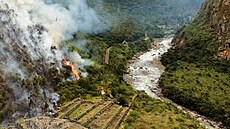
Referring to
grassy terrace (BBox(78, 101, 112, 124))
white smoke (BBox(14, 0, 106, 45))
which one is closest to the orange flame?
white smoke (BBox(14, 0, 106, 45))

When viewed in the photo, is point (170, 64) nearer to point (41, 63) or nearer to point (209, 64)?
point (209, 64)

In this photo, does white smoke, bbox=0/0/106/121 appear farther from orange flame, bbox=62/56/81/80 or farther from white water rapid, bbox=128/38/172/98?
white water rapid, bbox=128/38/172/98

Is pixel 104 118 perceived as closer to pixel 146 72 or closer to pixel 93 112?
pixel 93 112

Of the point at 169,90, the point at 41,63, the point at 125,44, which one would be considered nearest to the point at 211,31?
the point at 125,44

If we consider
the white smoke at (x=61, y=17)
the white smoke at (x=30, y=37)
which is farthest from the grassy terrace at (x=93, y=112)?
the white smoke at (x=61, y=17)

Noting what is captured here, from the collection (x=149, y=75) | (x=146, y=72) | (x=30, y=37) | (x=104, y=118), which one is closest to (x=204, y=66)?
(x=149, y=75)

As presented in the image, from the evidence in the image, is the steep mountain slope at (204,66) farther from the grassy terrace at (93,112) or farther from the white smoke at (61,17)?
A: the white smoke at (61,17)

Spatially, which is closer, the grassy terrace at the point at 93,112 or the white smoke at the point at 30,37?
the grassy terrace at the point at 93,112
